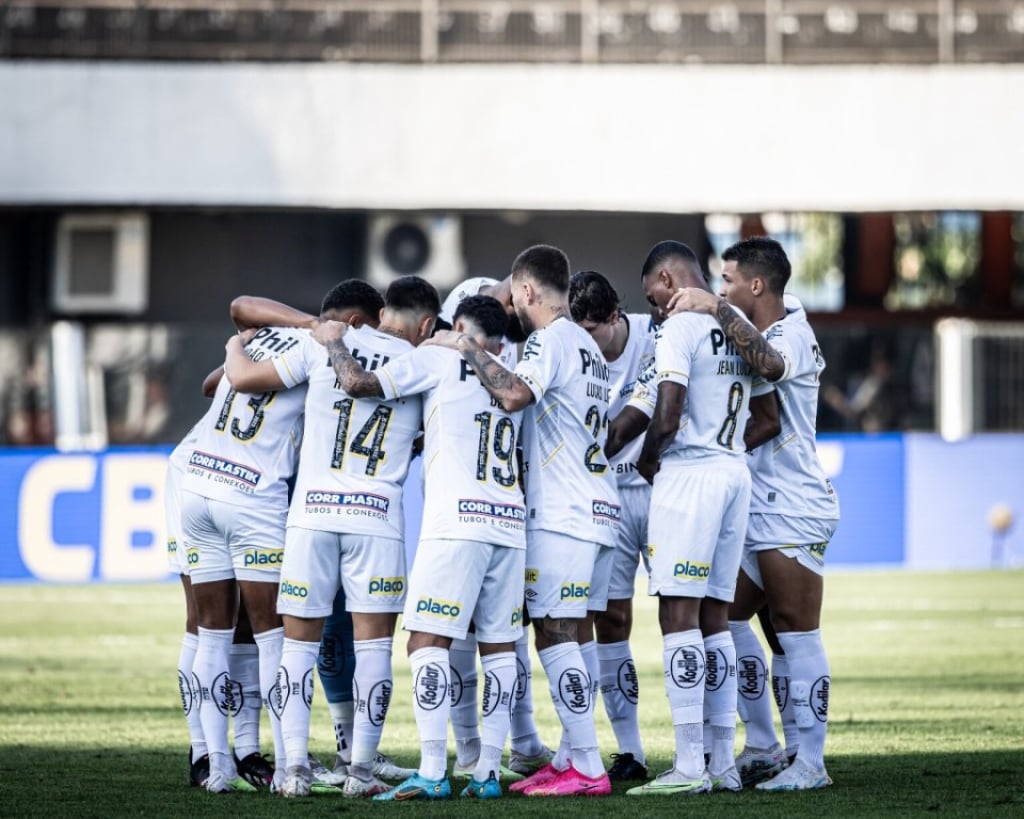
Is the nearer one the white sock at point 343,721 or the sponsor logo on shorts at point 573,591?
the sponsor logo on shorts at point 573,591

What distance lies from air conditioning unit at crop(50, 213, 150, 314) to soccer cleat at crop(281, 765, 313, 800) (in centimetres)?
1939

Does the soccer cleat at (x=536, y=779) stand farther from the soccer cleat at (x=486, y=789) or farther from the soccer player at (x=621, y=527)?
the soccer player at (x=621, y=527)

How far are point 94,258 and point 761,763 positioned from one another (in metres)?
19.6

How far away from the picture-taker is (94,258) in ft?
85.1

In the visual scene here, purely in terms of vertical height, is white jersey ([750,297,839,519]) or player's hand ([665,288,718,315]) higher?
player's hand ([665,288,718,315])

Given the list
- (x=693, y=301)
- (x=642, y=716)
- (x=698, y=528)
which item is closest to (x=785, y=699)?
(x=698, y=528)

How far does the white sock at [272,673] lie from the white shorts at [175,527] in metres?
0.55

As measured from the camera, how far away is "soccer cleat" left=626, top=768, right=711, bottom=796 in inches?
301

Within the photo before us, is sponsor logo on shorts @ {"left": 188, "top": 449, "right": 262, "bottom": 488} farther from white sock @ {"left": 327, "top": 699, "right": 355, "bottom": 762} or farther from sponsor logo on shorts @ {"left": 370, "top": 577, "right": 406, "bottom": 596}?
white sock @ {"left": 327, "top": 699, "right": 355, "bottom": 762}

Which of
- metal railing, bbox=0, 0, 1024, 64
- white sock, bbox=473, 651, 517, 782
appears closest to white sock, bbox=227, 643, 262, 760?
white sock, bbox=473, 651, 517, 782

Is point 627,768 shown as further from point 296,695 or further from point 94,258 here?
point 94,258

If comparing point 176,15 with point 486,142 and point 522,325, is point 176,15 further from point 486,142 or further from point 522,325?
point 522,325

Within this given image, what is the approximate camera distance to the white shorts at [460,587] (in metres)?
7.53

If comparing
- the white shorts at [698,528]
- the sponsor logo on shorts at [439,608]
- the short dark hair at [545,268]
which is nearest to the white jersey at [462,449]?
the sponsor logo on shorts at [439,608]
